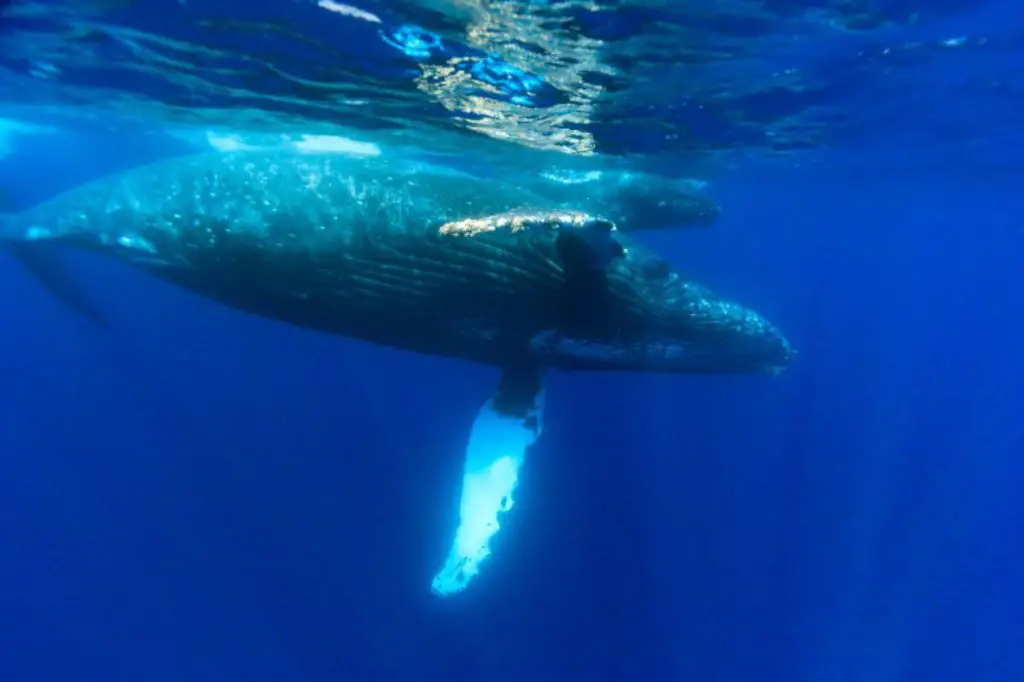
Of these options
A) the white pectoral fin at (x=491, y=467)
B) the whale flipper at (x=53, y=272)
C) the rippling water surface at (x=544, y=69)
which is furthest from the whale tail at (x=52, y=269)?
the white pectoral fin at (x=491, y=467)

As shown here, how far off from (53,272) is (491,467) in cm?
812

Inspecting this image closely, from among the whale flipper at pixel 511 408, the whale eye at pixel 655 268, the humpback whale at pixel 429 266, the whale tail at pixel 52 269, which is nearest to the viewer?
the whale flipper at pixel 511 408

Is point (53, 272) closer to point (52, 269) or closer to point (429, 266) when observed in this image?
point (52, 269)

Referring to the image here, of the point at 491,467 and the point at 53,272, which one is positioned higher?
the point at 53,272

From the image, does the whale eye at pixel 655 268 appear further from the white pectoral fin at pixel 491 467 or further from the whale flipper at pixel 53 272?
the whale flipper at pixel 53 272

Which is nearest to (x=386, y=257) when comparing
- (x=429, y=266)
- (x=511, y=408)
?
(x=429, y=266)

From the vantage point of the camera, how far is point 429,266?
26.1 feet

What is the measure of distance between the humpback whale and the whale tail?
4.39 ft

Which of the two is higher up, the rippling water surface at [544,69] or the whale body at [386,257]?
the rippling water surface at [544,69]

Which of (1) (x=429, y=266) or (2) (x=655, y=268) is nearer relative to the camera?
(1) (x=429, y=266)

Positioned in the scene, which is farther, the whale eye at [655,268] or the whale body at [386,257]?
the whale eye at [655,268]

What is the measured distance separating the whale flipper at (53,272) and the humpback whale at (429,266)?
1.65 m

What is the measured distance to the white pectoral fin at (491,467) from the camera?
28.5ft

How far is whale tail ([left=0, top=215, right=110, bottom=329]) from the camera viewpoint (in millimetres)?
10809
